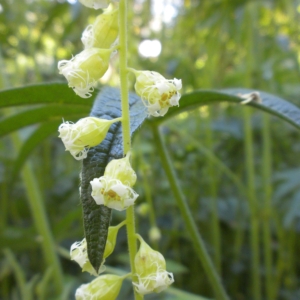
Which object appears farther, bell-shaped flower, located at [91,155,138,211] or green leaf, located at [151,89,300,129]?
green leaf, located at [151,89,300,129]

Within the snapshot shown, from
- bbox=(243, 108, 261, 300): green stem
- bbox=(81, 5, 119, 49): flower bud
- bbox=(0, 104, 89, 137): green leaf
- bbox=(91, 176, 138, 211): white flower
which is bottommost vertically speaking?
bbox=(243, 108, 261, 300): green stem

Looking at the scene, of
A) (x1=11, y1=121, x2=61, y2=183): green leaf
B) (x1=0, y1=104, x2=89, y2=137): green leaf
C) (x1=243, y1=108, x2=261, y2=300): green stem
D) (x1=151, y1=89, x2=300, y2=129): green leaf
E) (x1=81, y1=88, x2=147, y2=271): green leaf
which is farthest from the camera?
(x1=243, y1=108, x2=261, y2=300): green stem

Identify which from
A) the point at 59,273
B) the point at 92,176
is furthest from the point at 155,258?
the point at 59,273

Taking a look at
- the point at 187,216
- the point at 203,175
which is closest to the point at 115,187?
the point at 187,216

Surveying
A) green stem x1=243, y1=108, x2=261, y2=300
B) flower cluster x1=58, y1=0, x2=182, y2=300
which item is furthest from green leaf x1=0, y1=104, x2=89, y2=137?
green stem x1=243, y1=108, x2=261, y2=300

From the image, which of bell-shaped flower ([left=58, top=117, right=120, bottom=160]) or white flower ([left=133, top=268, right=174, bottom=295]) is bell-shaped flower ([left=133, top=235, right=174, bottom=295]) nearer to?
white flower ([left=133, top=268, right=174, bottom=295])

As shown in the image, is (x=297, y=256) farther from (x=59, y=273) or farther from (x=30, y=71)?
(x=30, y=71)

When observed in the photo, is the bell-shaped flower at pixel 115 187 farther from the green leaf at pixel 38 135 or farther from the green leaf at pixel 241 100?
the green leaf at pixel 38 135
